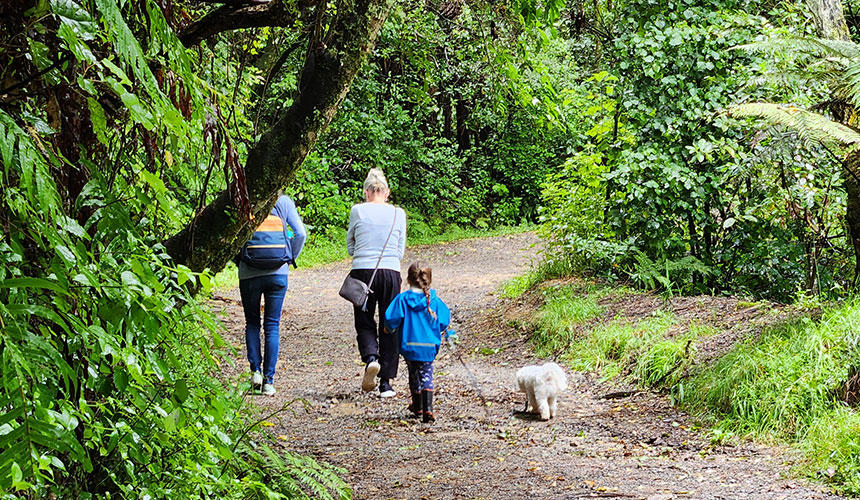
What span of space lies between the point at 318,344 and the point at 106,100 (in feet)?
26.5

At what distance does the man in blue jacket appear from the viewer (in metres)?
6.55

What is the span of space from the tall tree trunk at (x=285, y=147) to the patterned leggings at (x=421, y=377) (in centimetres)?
288

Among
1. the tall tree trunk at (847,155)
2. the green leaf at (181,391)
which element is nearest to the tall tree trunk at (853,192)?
the tall tree trunk at (847,155)

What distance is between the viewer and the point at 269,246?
6566mm

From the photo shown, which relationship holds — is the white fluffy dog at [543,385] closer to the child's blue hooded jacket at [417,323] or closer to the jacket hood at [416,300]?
the child's blue hooded jacket at [417,323]

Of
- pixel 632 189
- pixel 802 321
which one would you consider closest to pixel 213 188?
pixel 632 189

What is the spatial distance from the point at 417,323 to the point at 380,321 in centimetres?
66

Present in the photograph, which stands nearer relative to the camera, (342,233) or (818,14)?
(818,14)

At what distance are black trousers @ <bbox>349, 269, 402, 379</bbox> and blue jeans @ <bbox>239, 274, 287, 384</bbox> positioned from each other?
65 cm

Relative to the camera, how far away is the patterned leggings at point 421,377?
20.6 feet

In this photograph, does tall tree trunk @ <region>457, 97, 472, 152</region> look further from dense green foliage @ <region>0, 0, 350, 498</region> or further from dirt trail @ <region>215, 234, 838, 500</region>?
dense green foliage @ <region>0, 0, 350, 498</region>

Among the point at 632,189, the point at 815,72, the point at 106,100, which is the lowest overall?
the point at 632,189

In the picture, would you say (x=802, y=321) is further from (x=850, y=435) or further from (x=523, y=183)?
(x=523, y=183)

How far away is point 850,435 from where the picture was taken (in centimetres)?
461
